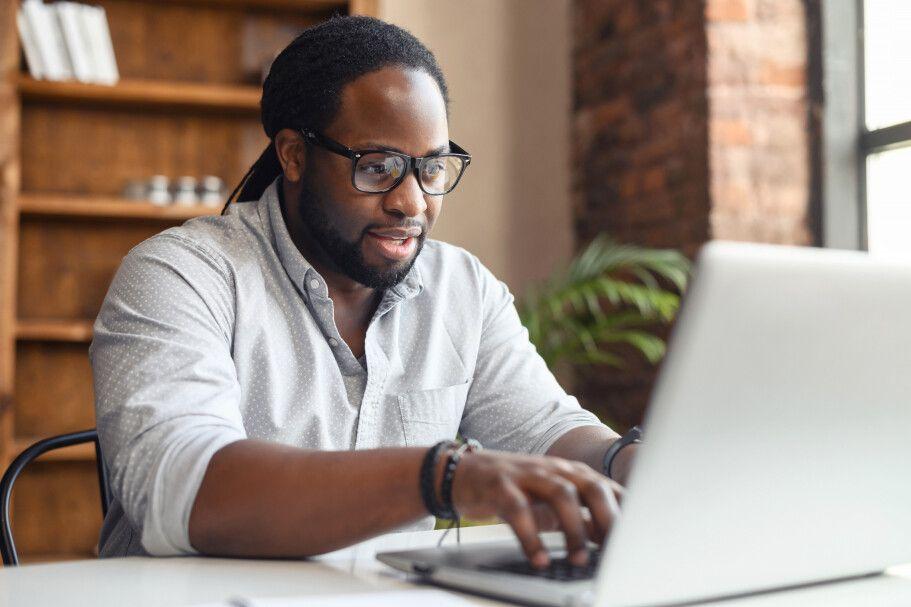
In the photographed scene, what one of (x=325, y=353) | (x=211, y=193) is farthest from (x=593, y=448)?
(x=211, y=193)

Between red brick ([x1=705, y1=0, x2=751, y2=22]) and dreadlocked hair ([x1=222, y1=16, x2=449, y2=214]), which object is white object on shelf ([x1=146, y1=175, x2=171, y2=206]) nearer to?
dreadlocked hair ([x1=222, y1=16, x2=449, y2=214])

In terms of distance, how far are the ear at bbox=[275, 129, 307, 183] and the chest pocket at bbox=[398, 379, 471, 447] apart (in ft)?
1.23

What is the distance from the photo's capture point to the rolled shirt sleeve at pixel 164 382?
38.1 inches

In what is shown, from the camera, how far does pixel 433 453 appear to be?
89 centimetres

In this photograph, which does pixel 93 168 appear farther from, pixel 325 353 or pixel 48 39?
pixel 325 353

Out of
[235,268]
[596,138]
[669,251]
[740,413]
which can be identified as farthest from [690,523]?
[596,138]

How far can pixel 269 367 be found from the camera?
1353 millimetres

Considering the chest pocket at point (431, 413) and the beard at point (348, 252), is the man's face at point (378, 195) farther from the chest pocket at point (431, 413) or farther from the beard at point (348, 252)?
the chest pocket at point (431, 413)

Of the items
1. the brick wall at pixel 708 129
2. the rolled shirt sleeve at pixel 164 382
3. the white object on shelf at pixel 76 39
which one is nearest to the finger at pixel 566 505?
the rolled shirt sleeve at pixel 164 382

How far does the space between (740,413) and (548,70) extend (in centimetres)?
298

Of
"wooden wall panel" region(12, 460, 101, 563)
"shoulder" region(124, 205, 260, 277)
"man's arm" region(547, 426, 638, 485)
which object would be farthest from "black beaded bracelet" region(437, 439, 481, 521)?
"wooden wall panel" region(12, 460, 101, 563)

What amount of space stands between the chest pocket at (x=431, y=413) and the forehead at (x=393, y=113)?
0.35 m

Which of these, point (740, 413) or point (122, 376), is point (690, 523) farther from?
point (122, 376)

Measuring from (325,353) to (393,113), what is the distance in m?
0.34
